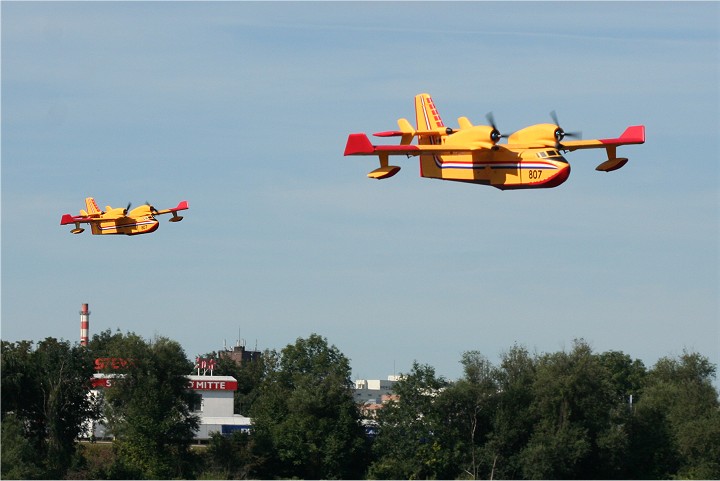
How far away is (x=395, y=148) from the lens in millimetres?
63312

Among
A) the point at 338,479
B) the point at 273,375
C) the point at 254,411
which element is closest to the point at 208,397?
the point at 273,375

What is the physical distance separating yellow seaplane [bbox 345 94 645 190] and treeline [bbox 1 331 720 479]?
3488 cm

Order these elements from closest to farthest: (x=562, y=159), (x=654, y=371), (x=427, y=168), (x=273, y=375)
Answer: (x=562, y=159), (x=427, y=168), (x=273, y=375), (x=654, y=371)

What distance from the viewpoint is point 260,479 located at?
94.4 meters

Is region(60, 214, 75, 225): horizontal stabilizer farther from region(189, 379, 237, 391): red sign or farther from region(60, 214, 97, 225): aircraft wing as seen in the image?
region(189, 379, 237, 391): red sign

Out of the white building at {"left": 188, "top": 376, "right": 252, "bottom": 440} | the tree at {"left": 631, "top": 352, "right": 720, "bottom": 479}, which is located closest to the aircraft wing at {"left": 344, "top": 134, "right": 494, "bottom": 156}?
the tree at {"left": 631, "top": 352, "right": 720, "bottom": 479}

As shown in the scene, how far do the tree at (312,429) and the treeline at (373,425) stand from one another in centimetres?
11

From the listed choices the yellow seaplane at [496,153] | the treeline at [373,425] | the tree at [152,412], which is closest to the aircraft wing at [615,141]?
the yellow seaplane at [496,153]

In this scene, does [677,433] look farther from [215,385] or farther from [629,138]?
[215,385]

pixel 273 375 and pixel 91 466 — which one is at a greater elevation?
pixel 273 375

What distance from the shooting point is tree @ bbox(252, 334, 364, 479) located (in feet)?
312

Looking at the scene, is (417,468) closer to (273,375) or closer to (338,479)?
(338,479)

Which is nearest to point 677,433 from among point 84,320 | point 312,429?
point 312,429

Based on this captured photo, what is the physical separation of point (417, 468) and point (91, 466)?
24.2m
